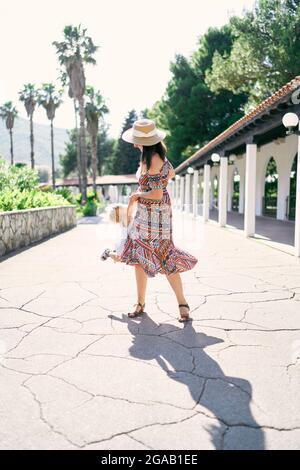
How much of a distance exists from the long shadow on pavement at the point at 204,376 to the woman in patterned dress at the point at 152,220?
0.43 m

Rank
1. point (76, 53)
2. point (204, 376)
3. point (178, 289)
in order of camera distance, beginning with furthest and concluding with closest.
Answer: point (76, 53), point (178, 289), point (204, 376)

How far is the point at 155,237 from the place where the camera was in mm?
4105

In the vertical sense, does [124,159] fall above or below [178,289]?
above

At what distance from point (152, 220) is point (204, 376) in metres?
1.58

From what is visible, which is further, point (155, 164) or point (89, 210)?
point (89, 210)

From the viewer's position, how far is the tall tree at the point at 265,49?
68.3ft

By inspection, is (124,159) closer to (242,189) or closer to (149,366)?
(242,189)

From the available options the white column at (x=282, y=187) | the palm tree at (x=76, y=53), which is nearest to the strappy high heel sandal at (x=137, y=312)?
the white column at (x=282, y=187)

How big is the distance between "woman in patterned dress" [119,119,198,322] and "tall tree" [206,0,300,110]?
1915cm

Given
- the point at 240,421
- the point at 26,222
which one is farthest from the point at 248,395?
the point at 26,222

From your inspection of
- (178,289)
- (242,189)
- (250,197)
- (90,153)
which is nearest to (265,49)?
(242,189)

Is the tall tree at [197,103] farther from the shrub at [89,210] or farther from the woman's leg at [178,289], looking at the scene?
the woman's leg at [178,289]

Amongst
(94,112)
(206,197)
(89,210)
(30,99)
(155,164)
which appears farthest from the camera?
(30,99)
